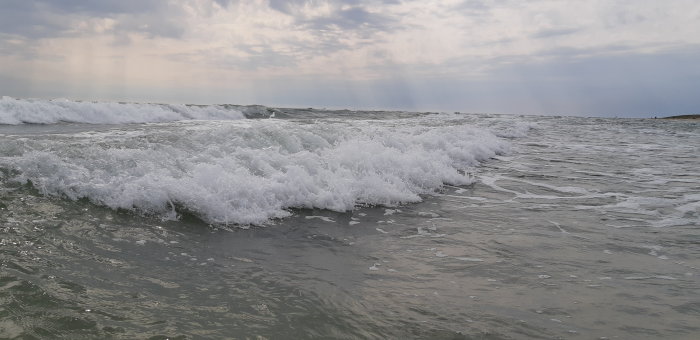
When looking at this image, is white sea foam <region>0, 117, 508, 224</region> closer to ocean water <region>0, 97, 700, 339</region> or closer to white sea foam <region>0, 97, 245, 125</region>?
ocean water <region>0, 97, 700, 339</region>

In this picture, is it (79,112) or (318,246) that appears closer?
(318,246)

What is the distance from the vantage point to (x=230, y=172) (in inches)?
247

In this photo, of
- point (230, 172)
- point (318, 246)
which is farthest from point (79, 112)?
point (318, 246)

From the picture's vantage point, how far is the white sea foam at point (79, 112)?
48.9 feet

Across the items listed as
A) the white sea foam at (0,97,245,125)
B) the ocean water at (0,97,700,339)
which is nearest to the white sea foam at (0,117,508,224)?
the ocean water at (0,97,700,339)

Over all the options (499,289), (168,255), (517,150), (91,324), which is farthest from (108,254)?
(517,150)

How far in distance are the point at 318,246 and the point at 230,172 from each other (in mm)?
2238

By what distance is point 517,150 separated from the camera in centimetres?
1477

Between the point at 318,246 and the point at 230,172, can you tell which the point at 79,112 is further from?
the point at 318,246

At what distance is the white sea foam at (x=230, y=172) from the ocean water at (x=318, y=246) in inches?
1.2

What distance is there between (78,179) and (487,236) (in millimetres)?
5107

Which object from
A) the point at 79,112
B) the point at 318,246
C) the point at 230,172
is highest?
the point at 79,112

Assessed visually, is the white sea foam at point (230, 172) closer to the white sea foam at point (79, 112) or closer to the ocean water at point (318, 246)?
the ocean water at point (318, 246)

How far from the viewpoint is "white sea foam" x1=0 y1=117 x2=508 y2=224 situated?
5.30 meters
